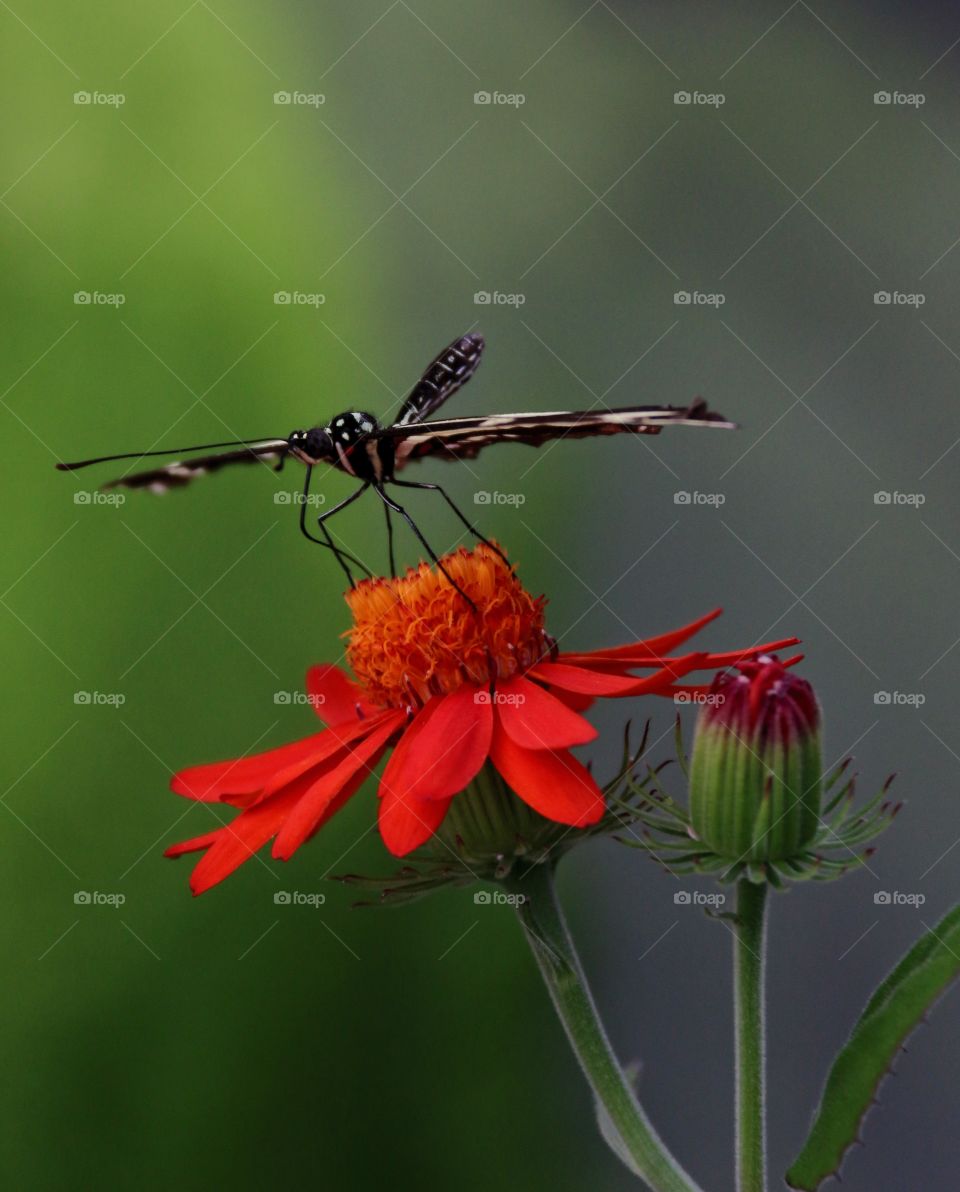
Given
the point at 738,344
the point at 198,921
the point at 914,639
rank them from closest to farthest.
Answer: the point at 198,921, the point at 914,639, the point at 738,344

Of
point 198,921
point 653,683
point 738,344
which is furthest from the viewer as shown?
point 738,344

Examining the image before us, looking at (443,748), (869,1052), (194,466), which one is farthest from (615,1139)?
(194,466)

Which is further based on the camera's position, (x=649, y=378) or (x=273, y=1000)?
(x=649, y=378)

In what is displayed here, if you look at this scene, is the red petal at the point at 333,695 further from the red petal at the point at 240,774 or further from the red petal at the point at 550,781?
the red petal at the point at 550,781

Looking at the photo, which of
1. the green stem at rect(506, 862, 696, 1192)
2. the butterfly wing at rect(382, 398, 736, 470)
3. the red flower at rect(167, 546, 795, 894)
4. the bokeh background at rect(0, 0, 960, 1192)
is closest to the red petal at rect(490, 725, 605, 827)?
the red flower at rect(167, 546, 795, 894)

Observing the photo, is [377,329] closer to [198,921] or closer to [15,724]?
[15,724]

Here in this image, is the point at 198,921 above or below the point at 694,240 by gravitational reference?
below

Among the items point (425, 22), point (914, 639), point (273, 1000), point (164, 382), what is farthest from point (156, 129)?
point (914, 639)

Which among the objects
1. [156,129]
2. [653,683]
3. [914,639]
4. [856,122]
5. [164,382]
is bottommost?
[653,683]
